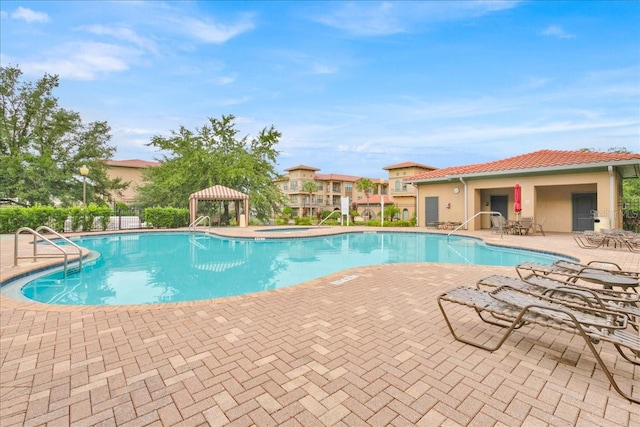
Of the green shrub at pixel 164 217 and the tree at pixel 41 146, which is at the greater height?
the tree at pixel 41 146

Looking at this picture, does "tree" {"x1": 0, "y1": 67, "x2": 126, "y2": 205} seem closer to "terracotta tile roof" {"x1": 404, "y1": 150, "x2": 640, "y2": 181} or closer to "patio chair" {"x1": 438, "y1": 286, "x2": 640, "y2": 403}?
"terracotta tile roof" {"x1": 404, "y1": 150, "x2": 640, "y2": 181}

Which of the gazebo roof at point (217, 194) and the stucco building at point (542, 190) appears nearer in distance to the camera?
the stucco building at point (542, 190)

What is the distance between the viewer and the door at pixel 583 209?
45.2ft

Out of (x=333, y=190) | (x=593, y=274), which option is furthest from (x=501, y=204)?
(x=333, y=190)

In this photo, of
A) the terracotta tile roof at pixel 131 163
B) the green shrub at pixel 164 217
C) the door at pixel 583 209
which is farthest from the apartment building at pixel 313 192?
the door at pixel 583 209

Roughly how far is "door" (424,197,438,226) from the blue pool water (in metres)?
2.91

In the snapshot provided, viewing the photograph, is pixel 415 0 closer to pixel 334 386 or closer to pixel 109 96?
pixel 334 386

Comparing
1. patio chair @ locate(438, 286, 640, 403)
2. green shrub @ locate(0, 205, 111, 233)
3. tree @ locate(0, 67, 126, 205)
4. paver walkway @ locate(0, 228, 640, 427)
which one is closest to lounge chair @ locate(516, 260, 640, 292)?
patio chair @ locate(438, 286, 640, 403)

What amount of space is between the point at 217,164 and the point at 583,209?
2120cm

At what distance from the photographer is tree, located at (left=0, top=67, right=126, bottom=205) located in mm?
18250

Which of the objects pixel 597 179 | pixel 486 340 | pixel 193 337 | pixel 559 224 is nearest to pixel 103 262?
pixel 193 337

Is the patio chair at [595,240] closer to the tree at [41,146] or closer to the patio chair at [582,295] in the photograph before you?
the patio chair at [582,295]

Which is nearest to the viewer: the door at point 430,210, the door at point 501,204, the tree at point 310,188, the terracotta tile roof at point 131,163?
the door at point 501,204

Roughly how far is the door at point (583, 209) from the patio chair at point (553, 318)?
14760 mm
